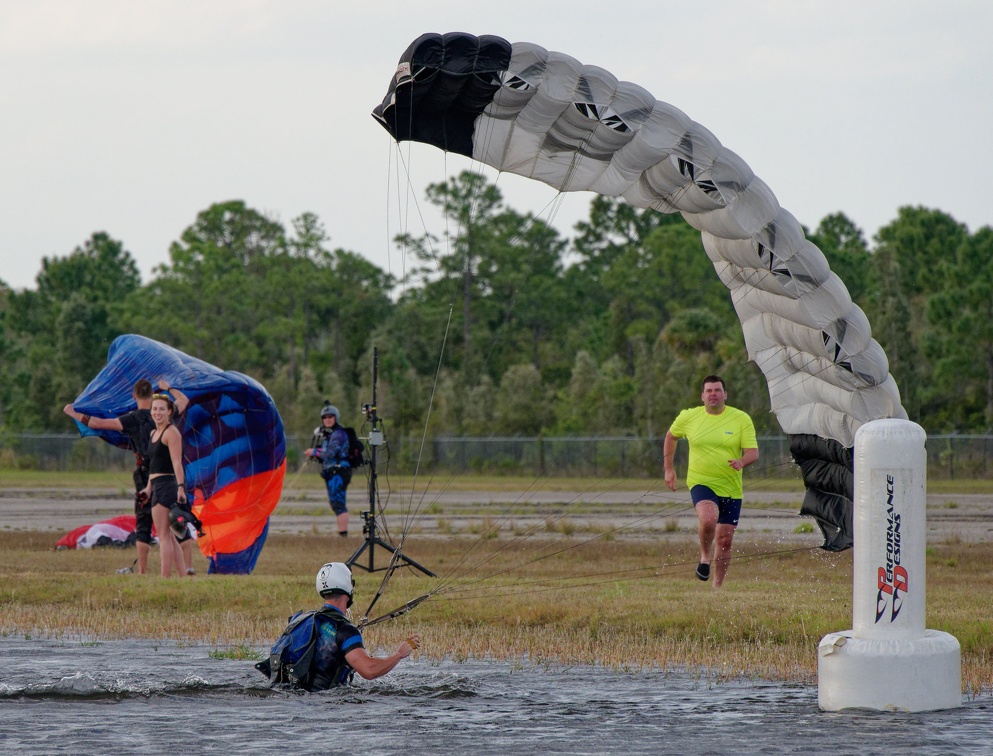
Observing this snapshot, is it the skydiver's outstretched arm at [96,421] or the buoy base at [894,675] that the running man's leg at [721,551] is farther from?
the skydiver's outstretched arm at [96,421]

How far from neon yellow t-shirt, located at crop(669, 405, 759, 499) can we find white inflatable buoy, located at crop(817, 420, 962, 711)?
13.0ft

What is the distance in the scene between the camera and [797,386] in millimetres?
12062

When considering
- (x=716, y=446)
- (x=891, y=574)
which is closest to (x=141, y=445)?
(x=716, y=446)

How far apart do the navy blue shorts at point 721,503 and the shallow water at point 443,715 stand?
3.12 meters

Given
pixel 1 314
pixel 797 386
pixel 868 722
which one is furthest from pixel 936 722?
pixel 1 314

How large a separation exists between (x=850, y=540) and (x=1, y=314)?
217ft

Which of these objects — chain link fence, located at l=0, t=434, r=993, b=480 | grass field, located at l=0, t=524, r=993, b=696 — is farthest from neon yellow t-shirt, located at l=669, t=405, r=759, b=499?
chain link fence, located at l=0, t=434, r=993, b=480

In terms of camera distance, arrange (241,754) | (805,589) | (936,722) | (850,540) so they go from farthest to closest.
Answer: (805,589) < (850,540) < (936,722) < (241,754)

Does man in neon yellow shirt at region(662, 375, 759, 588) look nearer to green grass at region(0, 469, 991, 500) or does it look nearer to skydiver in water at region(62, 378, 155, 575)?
skydiver in water at region(62, 378, 155, 575)

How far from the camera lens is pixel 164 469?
1359 cm

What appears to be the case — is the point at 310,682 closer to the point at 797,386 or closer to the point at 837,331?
the point at 837,331

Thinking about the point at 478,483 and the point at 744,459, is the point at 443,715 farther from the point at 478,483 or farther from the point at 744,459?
the point at 478,483

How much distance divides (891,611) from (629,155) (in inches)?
152

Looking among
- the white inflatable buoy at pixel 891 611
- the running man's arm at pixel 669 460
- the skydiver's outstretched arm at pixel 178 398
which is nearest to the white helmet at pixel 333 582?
the white inflatable buoy at pixel 891 611
